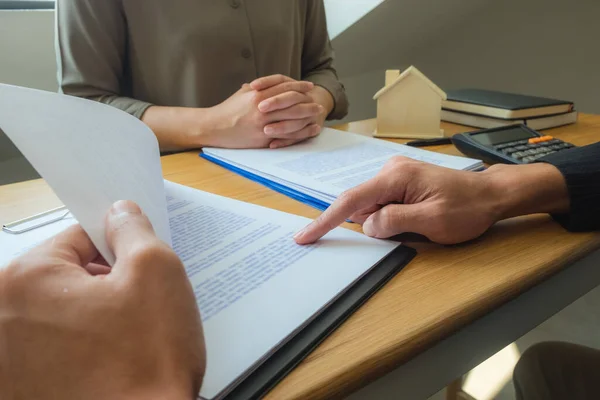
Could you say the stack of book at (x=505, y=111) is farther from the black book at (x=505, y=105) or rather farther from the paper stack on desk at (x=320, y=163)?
the paper stack on desk at (x=320, y=163)

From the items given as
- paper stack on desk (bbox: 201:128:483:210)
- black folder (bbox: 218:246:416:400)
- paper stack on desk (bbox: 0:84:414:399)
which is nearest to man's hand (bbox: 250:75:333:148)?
paper stack on desk (bbox: 201:128:483:210)

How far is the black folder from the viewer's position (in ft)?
0.92

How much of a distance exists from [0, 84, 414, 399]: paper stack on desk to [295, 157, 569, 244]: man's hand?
0.02m

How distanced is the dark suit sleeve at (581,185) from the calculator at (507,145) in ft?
0.37

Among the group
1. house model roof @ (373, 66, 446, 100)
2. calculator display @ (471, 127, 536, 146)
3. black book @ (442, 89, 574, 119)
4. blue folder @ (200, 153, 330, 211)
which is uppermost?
house model roof @ (373, 66, 446, 100)

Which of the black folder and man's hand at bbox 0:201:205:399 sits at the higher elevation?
man's hand at bbox 0:201:205:399

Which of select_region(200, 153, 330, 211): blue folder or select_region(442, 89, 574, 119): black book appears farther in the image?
select_region(442, 89, 574, 119): black book

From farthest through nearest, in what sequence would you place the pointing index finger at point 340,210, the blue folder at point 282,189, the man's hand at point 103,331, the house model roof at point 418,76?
the house model roof at point 418,76
the blue folder at point 282,189
the pointing index finger at point 340,210
the man's hand at point 103,331

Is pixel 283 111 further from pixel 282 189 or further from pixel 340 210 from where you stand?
pixel 340 210

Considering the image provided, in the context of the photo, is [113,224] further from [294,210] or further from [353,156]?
[353,156]

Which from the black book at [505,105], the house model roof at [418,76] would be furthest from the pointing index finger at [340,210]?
the black book at [505,105]

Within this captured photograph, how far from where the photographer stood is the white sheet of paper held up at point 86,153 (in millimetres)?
331

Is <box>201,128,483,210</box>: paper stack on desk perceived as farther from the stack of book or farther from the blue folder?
the stack of book

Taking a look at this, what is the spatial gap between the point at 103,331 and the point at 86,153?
A: 18cm
